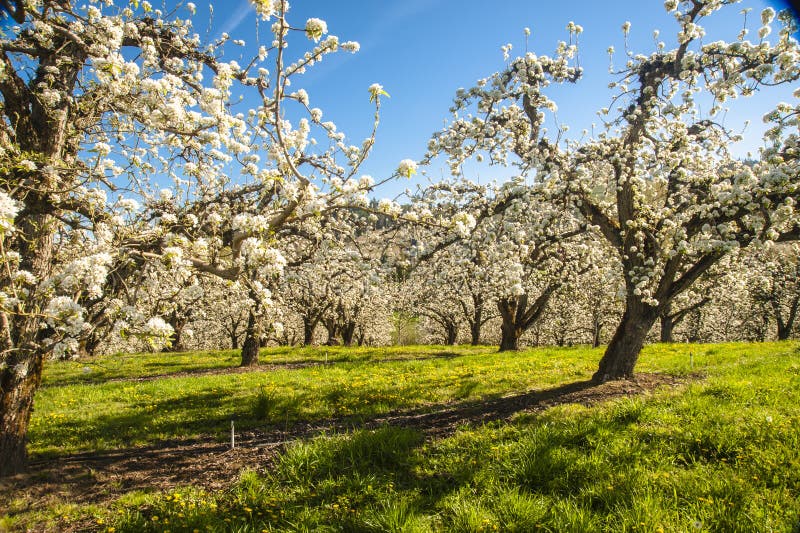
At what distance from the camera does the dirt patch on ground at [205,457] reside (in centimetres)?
559

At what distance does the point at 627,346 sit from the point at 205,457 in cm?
899

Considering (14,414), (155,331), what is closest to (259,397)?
(14,414)

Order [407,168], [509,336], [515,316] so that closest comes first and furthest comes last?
[407,168] → [509,336] → [515,316]

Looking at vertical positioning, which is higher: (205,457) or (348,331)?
(348,331)

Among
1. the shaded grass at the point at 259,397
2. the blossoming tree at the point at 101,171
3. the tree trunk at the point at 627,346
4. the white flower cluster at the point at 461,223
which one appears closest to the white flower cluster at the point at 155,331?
the blossoming tree at the point at 101,171

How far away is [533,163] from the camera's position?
9.72 meters

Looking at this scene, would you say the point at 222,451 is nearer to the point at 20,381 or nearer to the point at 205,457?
the point at 205,457

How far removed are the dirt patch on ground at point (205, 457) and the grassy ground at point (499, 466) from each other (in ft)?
1.15

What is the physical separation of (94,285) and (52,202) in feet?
7.84

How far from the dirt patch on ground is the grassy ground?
1.15 feet

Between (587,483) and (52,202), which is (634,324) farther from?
(52,202)

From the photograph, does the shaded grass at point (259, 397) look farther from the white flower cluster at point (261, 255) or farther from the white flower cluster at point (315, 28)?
the white flower cluster at point (315, 28)

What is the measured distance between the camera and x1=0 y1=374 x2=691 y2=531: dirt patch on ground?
5.59 metres

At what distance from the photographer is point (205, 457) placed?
670 cm
